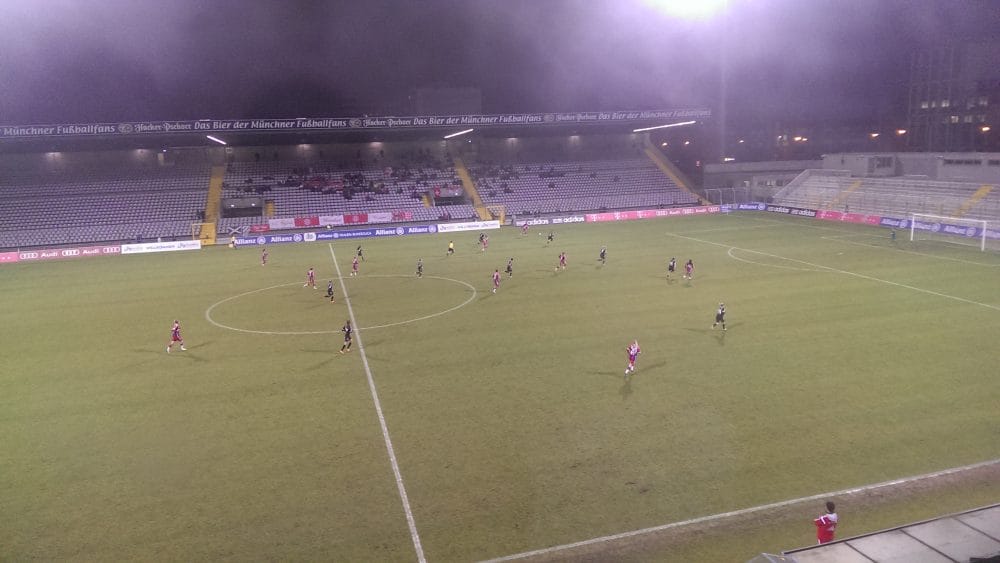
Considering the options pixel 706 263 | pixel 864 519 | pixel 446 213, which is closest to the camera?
pixel 864 519

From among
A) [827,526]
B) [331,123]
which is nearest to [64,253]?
[331,123]

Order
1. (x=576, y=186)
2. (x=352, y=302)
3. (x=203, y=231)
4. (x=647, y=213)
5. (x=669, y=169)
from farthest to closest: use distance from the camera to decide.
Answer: (x=669, y=169), (x=576, y=186), (x=647, y=213), (x=203, y=231), (x=352, y=302)

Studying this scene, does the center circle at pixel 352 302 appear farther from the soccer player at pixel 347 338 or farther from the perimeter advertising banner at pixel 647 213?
the perimeter advertising banner at pixel 647 213

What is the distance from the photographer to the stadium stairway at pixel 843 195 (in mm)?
60438

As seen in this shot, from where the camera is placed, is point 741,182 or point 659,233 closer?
point 659,233

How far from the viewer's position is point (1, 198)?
55875mm

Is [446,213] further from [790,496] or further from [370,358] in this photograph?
[790,496]

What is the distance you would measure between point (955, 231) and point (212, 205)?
66.2 m

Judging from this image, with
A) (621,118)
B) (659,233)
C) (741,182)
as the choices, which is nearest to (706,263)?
(659,233)

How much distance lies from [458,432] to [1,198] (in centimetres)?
6282

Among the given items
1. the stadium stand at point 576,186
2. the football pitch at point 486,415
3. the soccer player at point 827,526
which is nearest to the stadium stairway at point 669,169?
the stadium stand at point 576,186

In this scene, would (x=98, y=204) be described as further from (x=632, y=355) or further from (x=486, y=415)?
(x=632, y=355)

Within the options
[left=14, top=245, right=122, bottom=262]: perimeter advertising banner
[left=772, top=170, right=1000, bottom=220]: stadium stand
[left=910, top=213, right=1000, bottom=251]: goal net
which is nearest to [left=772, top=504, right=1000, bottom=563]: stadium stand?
[left=910, top=213, right=1000, bottom=251]: goal net

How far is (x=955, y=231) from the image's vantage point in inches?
1778
